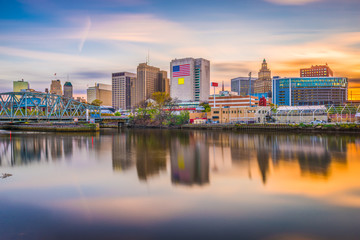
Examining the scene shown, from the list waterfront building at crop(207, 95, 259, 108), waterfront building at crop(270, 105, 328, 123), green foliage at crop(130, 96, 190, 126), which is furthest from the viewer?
Result: waterfront building at crop(207, 95, 259, 108)

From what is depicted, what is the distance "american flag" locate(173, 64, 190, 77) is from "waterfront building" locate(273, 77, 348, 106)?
58.8 metres

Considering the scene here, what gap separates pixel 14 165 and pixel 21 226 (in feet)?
52.1

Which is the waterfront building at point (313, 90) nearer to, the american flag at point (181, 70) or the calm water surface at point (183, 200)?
the american flag at point (181, 70)

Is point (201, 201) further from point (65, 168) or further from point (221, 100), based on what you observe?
point (221, 100)

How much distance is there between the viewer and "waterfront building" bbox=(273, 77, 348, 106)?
15800 centimetres

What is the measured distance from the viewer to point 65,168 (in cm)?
2339

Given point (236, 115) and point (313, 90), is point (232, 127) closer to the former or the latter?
point (236, 115)

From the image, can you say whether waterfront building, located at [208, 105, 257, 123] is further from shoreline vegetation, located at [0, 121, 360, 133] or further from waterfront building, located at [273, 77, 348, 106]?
waterfront building, located at [273, 77, 348, 106]

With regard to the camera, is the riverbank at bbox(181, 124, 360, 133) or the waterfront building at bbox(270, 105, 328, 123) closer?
the riverbank at bbox(181, 124, 360, 133)

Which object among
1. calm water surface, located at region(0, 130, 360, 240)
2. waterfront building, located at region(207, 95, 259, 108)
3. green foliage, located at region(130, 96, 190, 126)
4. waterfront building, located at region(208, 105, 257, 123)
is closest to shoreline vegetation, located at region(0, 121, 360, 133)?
green foliage, located at region(130, 96, 190, 126)

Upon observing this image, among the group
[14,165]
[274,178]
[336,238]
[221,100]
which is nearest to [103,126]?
[221,100]

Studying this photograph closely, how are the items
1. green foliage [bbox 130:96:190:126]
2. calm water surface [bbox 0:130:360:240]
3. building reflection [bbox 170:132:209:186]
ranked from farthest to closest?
green foliage [bbox 130:96:190:126] < building reflection [bbox 170:132:209:186] < calm water surface [bbox 0:130:360:240]

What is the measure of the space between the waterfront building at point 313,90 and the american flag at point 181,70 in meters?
58.8

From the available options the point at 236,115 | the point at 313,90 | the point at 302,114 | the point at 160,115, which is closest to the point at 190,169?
the point at 302,114
